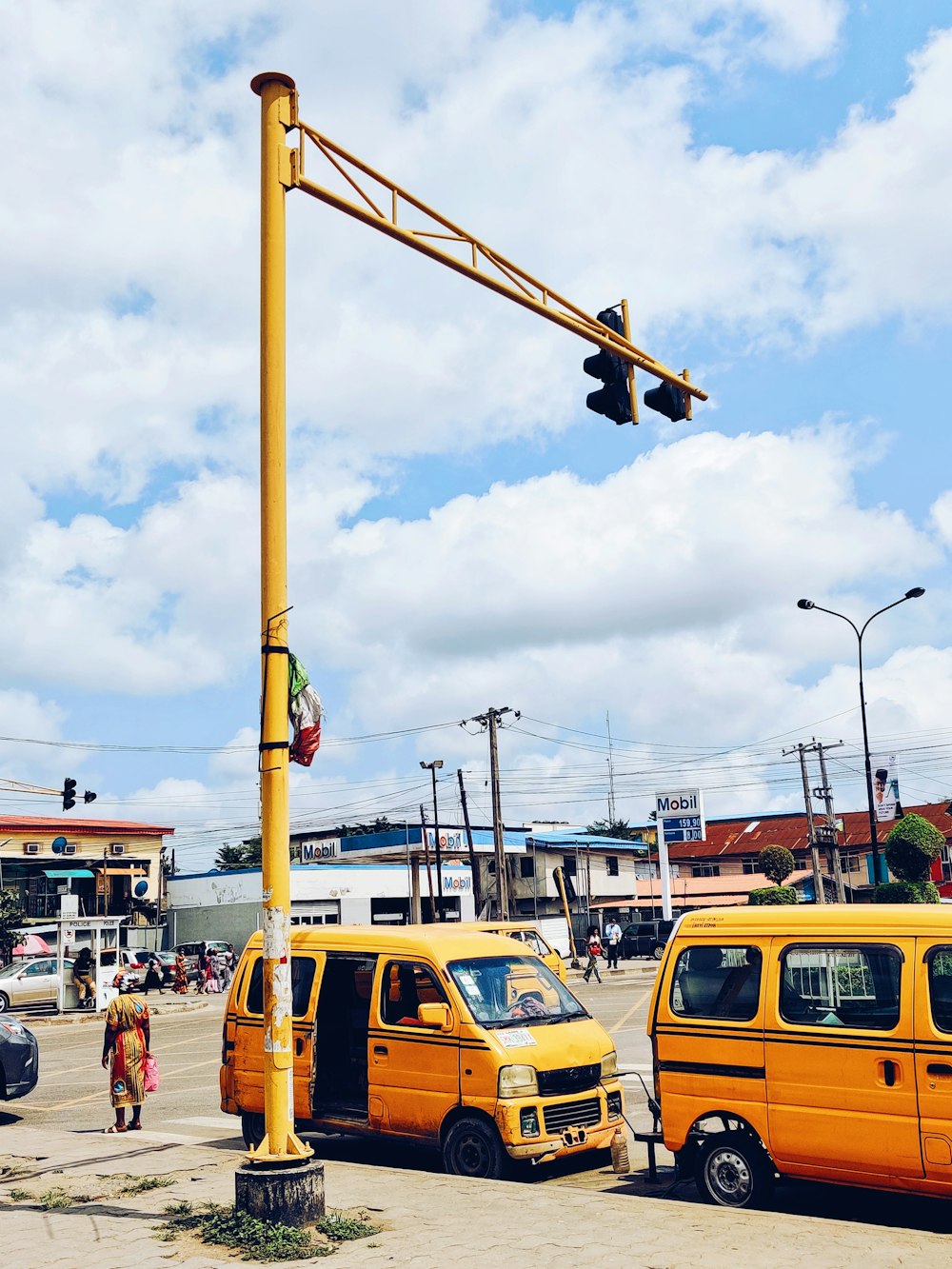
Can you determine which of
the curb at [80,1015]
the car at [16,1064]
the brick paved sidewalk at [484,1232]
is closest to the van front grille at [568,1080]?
A: the brick paved sidewalk at [484,1232]

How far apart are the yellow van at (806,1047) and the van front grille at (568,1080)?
0.95 meters

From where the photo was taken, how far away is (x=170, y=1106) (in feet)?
49.9

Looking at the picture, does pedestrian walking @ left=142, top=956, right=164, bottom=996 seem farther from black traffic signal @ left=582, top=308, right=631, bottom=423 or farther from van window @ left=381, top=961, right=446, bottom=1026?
black traffic signal @ left=582, top=308, right=631, bottom=423

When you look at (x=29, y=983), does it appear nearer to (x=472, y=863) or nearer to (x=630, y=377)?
(x=472, y=863)

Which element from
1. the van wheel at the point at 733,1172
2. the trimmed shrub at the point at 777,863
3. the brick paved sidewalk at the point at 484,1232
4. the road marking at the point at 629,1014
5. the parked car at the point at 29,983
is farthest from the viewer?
the trimmed shrub at the point at 777,863

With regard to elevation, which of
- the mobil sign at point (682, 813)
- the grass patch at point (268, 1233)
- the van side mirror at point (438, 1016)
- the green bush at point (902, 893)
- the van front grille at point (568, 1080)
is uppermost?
the mobil sign at point (682, 813)

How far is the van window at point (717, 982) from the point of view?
8492 millimetres

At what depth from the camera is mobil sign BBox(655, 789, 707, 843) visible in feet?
178

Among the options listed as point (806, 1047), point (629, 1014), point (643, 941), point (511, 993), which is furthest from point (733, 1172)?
point (643, 941)

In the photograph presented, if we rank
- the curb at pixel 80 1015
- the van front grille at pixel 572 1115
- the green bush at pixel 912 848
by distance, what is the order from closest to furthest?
the van front grille at pixel 572 1115, the curb at pixel 80 1015, the green bush at pixel 912 848

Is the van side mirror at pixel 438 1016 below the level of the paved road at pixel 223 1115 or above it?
above

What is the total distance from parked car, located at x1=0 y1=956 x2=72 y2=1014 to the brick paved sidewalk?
26811 millimetres

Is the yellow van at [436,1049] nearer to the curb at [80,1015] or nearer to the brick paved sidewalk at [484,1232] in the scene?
the brick paved sidewalk at [484,1232]

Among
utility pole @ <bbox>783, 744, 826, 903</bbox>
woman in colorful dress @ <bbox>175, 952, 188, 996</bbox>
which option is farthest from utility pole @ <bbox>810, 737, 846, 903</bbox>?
woman in colorful dress @ <bbox>175, 952, 188, 996</bbox>
